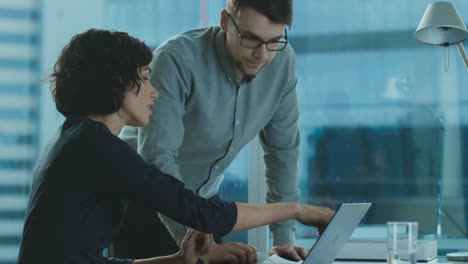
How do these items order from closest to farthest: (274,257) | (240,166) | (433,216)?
1. (274,257)
2. (433,216)
3. (240,166)

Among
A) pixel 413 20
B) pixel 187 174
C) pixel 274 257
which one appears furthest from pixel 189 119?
pixel 413 20

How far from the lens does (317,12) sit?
322 cm

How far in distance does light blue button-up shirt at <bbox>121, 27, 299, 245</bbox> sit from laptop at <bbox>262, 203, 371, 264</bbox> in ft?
1.64

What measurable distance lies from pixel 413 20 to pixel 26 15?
1884 mm

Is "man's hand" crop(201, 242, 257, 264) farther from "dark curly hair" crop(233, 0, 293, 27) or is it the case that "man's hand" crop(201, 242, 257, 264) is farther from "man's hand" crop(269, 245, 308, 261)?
"dark curly hair" crop(233, 0, 293, 27)

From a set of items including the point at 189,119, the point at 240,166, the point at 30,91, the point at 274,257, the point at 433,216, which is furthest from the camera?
the point at 30,91

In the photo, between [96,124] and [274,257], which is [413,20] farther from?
[96,124]

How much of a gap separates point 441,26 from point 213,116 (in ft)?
2.64

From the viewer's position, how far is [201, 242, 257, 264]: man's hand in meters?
1.61

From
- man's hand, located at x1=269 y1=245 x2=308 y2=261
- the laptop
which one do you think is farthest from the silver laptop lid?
man's hand, located at x1=269 y1=245 x2=308 y2=261

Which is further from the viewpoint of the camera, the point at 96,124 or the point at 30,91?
the point at 30,91

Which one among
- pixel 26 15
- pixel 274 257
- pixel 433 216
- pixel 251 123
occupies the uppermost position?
pixel 26 15

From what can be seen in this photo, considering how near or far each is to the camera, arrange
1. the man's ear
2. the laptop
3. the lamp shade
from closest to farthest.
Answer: the laptop < the man's ear < the lamp shade

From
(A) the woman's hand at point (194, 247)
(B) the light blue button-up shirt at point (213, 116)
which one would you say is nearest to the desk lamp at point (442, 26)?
(B) the light blue button-up shirt at point (213, 116)
